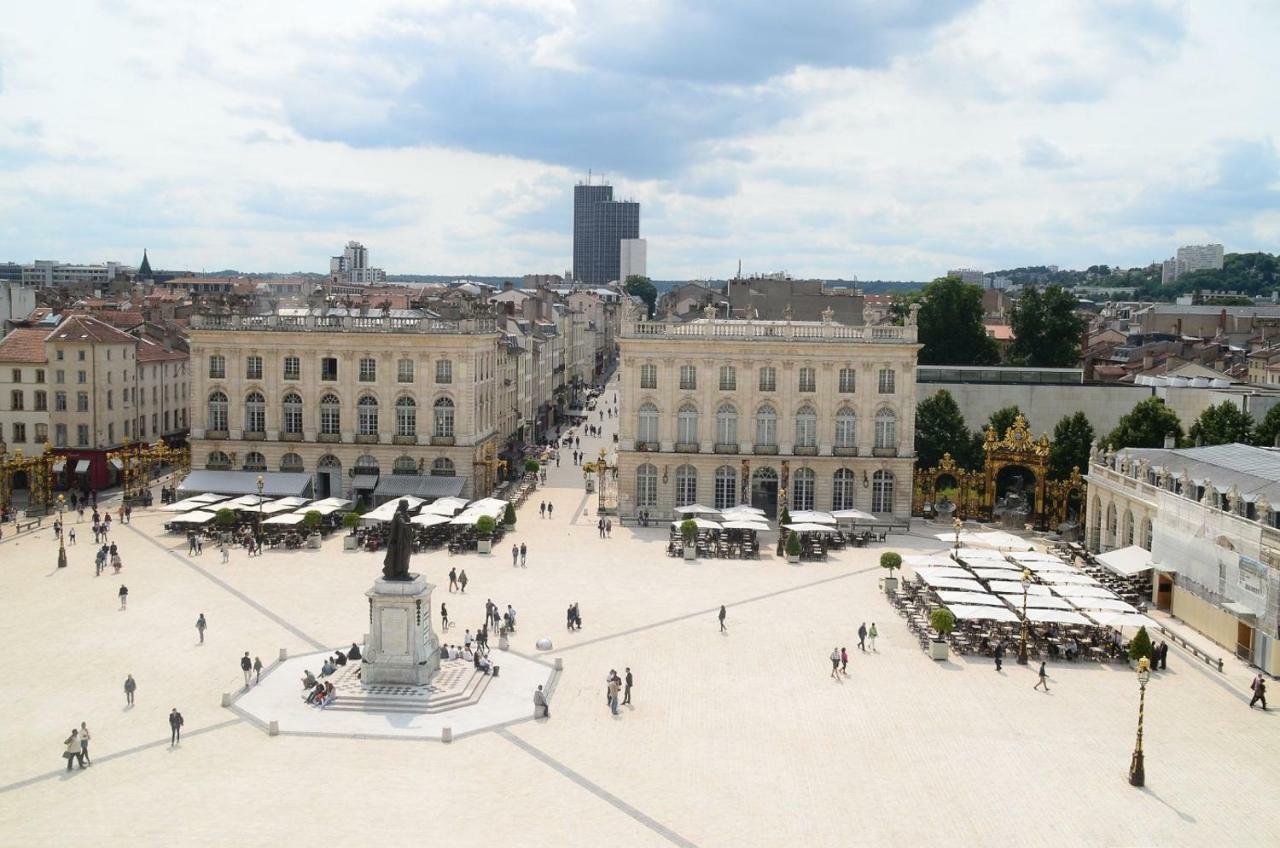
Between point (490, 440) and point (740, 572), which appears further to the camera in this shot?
point (490, 440)

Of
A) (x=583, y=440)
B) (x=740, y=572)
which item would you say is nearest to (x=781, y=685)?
(x=740, y=572)

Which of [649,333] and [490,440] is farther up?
[649,333]

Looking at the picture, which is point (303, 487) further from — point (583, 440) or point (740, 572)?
point (583, 440)

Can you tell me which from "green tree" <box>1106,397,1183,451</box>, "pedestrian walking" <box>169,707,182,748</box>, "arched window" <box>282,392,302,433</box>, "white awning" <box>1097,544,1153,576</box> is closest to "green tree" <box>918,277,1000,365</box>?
"green tree" <box>1106,397,1183,451</box>

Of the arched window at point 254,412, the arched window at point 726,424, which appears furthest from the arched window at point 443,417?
the arched window at point 726,424

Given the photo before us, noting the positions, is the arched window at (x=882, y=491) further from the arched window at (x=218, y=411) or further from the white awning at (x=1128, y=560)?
the arched window at (x=218, y=411)

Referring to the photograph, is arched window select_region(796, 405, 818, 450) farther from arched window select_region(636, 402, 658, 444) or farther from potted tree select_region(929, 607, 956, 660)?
potted tree select_region(929, 607, 956, 660)
